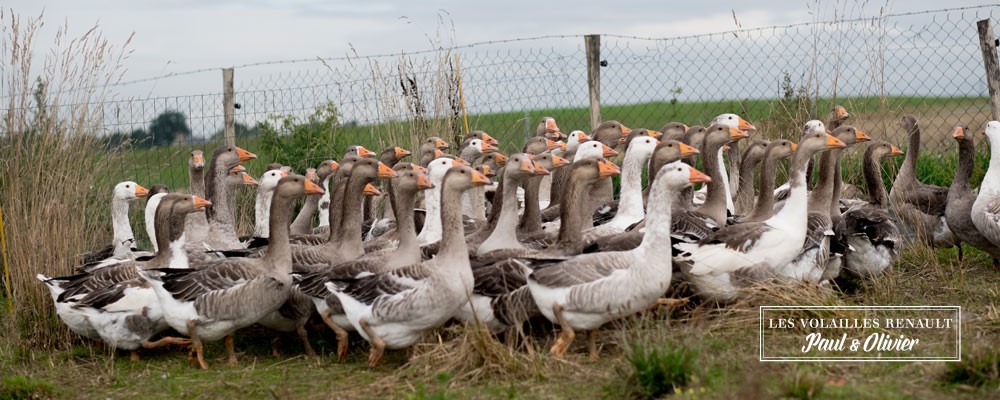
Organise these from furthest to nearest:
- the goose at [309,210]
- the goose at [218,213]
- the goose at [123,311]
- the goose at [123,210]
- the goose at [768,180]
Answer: the goose at [309,210]
the goose at [218,213]
the goose at [123,210]
the goose at [768,180]
the goose at [123,311]

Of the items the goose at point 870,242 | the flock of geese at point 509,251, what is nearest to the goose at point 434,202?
the flock of geese at point 509,251

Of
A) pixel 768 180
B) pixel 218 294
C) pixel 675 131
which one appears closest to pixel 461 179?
pixel 218 294

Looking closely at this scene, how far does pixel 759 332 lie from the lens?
7.21 metres

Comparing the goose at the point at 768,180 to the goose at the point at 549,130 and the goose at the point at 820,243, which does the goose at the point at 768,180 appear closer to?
the goose at the point at 820,243

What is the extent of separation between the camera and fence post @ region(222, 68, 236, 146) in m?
14.2

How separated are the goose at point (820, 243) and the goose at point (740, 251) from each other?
16 centimetres

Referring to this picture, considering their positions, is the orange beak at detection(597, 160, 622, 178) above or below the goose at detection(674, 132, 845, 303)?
above

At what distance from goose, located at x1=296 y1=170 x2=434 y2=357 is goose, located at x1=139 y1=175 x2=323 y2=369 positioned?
23 cm

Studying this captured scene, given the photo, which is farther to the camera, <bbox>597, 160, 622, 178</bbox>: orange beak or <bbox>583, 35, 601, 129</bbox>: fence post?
<bbox>583, 35, 601, 129</bbox>: fence post

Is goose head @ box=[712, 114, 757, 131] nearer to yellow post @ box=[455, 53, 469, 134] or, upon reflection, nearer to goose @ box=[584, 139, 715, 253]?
goose @ box=[584, 139, 715, 253]

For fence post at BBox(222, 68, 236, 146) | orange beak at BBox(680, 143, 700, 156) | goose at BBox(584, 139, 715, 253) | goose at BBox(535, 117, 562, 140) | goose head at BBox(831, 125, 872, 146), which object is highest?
fence post at BBox(222, 68, 236, 146)

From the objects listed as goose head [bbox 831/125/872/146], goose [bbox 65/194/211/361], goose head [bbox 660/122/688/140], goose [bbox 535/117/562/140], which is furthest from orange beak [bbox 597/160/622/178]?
goose [bbox 535/117/562/140]

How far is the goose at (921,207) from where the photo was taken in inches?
407

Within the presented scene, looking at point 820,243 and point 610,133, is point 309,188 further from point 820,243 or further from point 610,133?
point 610,133
